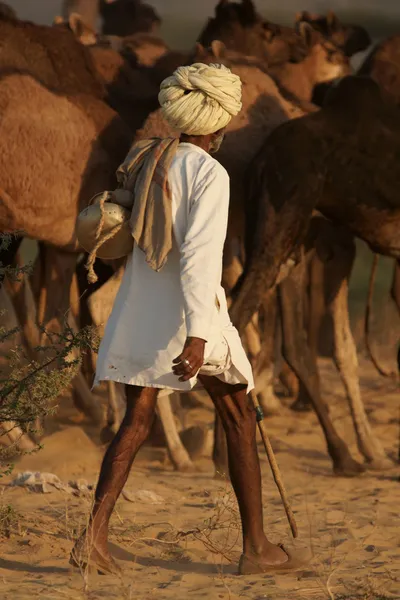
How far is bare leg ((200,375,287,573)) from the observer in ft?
15.7

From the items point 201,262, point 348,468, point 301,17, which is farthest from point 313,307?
point 201,262

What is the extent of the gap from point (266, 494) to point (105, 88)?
11.7 ft

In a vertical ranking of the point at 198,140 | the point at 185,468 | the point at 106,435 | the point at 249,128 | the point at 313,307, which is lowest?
the point at 106,435

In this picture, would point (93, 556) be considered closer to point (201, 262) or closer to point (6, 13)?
point (201, 262)

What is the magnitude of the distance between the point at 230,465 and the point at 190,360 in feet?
2.11

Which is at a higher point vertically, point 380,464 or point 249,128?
point 249,128

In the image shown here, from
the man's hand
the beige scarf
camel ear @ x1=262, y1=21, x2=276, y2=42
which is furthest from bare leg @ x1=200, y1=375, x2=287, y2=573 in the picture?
camel ear @ x1=262, y1=21, x2=276, y2=42

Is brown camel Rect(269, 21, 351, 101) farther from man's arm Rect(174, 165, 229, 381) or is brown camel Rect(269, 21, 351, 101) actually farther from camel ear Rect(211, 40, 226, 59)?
man's arm Rect(174, 165, 229, 381)

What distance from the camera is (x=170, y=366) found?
15.0 feet

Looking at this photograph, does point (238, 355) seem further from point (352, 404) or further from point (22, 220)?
point (352, 404)

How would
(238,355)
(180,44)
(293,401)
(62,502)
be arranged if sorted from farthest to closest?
(180,44)
(293,401)
(62,502)
(238,355)

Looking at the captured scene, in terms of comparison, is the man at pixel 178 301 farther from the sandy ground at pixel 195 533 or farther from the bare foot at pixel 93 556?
the sandy ground at pixel 195 533

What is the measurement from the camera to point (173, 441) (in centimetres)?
814

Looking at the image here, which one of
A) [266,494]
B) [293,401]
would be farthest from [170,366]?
[293,401]
